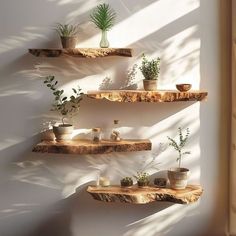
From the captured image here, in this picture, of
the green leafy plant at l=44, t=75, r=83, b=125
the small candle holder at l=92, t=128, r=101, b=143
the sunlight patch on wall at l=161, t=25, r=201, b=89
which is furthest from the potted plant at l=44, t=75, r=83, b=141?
the sunlight patch on wall at l=161, t=25, r=201, b=89

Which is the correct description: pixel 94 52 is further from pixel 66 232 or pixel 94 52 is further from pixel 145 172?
pixel 66 232

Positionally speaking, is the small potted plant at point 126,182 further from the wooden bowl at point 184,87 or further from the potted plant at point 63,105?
the wooden bowl at point 184,87

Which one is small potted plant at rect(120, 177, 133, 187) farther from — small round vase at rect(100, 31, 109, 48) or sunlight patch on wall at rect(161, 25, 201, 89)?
small round vase at rect(100, 31, 109, 48)

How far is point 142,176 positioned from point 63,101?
0.74 metres

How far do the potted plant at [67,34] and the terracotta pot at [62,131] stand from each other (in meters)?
0.53

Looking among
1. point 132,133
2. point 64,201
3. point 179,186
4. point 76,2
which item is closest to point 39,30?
point 76,2

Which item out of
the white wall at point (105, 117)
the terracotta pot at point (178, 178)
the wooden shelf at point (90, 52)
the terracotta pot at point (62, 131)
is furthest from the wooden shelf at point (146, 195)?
the wooden shelf at point (90, 52)

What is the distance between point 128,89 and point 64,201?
90 centimetres

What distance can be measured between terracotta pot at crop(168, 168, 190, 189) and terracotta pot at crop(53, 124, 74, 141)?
2.34 ft

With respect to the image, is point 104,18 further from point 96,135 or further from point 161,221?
point 161,221

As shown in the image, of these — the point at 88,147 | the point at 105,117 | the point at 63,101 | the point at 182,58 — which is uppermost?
the point at 182,58

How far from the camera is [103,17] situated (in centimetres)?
241

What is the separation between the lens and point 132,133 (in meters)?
2.58

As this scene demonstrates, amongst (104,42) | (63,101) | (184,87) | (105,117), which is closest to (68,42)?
(104,42)
